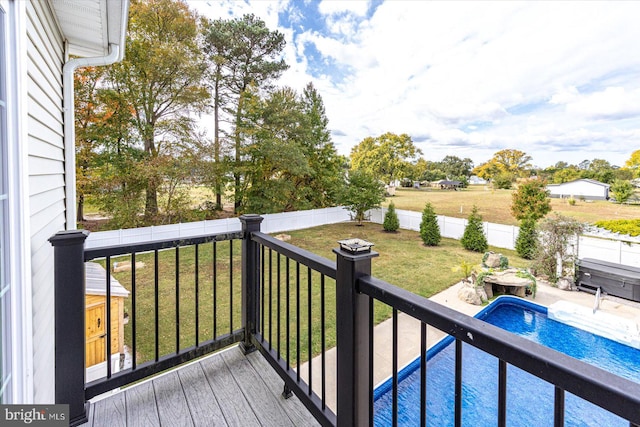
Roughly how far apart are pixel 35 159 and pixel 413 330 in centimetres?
461

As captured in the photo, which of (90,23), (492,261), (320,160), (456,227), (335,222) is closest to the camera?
(90,23)

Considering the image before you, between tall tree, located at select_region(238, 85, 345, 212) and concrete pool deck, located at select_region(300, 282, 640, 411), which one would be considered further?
tall tree, located at select_region(238, 85, 345, 212)

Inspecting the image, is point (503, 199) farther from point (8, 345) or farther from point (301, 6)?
point (8, 345)

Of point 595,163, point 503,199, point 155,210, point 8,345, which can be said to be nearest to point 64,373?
point 8,345

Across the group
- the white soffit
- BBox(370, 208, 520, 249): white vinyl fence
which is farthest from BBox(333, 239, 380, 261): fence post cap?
BBox(370, 208, 520, 249): white vinyl fence

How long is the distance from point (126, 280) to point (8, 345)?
5.92 metres

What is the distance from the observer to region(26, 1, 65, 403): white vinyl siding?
1.42 m

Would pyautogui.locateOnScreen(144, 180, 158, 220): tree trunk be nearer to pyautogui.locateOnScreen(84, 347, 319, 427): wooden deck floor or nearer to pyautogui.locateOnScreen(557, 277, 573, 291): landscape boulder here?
pyautogui.locateOnScreen(84, 347, 319, 427): wooden deck floor

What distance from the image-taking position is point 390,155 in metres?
19.2

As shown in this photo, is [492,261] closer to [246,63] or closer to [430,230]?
[430,230]

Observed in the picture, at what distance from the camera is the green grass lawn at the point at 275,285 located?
4.15 metres

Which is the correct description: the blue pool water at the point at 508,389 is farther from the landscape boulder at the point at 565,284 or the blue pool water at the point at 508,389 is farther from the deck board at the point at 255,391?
the deck board at the point at 255,391

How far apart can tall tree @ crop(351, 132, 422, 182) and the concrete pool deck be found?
13.3 metres

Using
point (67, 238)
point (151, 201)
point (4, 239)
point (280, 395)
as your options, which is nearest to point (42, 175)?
point (67, 238)
